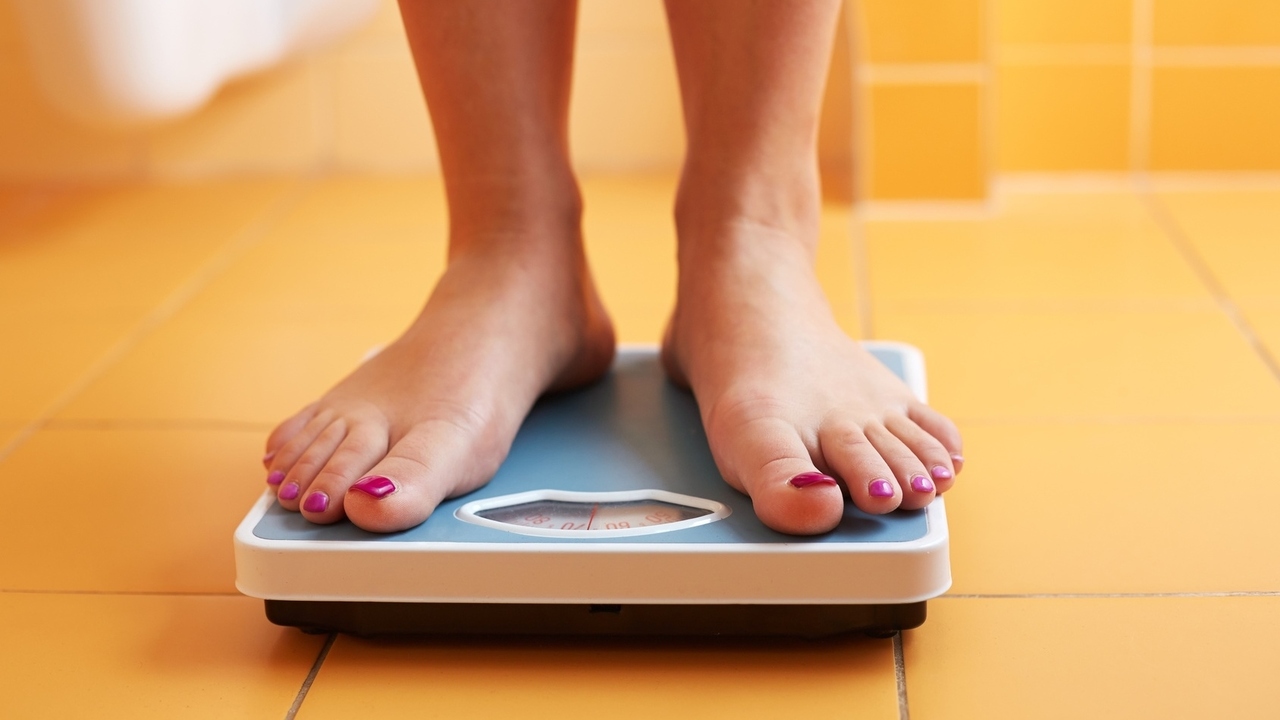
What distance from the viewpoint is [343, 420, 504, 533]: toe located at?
682 mm

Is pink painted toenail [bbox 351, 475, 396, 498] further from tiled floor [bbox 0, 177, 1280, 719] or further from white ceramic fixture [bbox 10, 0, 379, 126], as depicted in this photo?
white ceramic fixture [bbox 10, 0, 379, 126]

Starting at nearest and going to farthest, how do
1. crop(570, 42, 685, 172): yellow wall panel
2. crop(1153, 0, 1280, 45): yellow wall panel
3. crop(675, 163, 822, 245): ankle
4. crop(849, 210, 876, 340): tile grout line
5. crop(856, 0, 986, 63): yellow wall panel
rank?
crop(675, 163, 822, 245): ankle < crop(849, 210, 876, 340): tile grout line < crop(856, 0, 986, 63): yellow wall panel < crop(1153, 0, 1280, 45): yellow wall panel < crop(570, 42, 685, 172): yellow wall panel

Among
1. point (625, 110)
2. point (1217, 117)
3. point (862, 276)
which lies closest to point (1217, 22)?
point (1217, 117)

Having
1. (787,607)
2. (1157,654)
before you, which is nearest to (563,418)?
(787,607)

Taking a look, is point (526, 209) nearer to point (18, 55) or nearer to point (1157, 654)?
point (1157, 654)

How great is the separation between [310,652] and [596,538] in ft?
0.60

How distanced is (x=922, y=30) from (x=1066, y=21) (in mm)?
252

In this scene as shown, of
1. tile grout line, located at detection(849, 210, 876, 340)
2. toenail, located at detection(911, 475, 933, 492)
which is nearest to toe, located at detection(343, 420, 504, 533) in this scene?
toenail, located at detection(911, 475, 933, 492)

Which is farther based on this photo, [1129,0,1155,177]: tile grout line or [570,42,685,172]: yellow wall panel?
[570,42,685,172]: yellow wall panel

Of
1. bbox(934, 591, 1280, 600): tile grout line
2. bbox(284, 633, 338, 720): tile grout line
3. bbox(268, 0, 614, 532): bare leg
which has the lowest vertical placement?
bbox(934, 591, 1280, 600): tile grout line

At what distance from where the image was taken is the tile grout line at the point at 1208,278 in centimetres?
115

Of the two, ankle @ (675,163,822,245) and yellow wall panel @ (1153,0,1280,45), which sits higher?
yellow wall panel @ (1153,0,1280,45)

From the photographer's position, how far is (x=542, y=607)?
69 cm

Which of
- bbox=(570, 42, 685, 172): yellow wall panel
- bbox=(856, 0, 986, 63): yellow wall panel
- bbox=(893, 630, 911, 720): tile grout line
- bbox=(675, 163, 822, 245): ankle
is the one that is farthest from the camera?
bbox=(570, 42, 685, 172): yellow wall panel
